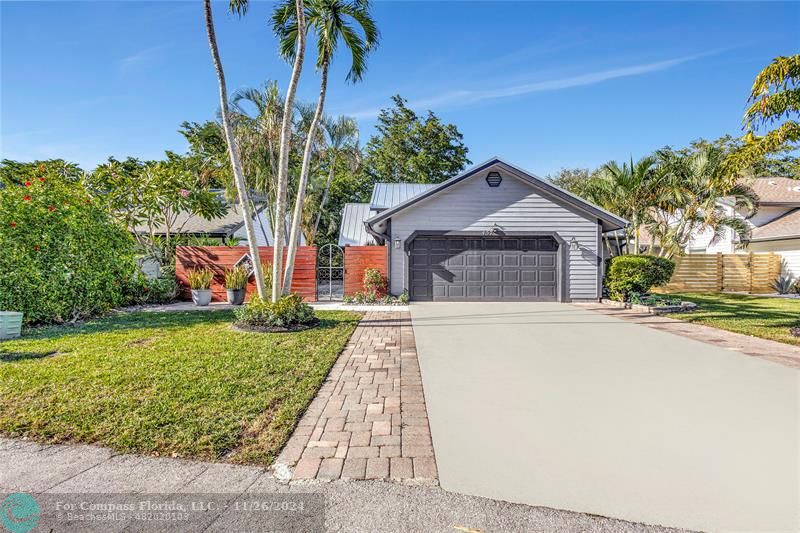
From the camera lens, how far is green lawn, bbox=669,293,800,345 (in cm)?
748

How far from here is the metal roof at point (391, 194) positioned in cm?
1853

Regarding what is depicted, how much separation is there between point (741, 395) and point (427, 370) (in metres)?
3.31

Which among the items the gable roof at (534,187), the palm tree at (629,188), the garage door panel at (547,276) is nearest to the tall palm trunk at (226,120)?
the gable roof at (534,187)

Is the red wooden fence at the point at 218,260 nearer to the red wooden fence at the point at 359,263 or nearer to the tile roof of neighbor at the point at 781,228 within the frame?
the red wooden fence at the point at 359,263

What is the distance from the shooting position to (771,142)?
23.7ft

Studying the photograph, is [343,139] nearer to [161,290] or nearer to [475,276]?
[475,276]

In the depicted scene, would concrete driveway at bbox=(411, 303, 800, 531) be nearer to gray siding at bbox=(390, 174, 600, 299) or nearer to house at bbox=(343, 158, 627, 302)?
house at bbox=(343, 158, 627, 302)

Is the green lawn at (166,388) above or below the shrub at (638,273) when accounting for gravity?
below

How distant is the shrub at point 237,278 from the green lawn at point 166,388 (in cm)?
469

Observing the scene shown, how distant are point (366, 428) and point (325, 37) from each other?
7424 mm

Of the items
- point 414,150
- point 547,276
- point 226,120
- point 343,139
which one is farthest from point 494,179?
point 414,150

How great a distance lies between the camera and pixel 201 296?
1175 centimetres

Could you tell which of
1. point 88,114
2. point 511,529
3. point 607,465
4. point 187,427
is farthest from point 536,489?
point 88,114

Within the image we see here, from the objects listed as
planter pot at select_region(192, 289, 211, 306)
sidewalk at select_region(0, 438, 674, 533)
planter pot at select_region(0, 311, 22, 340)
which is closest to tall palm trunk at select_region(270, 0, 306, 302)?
planter pot at select_region(0, 311, 22, 340)
